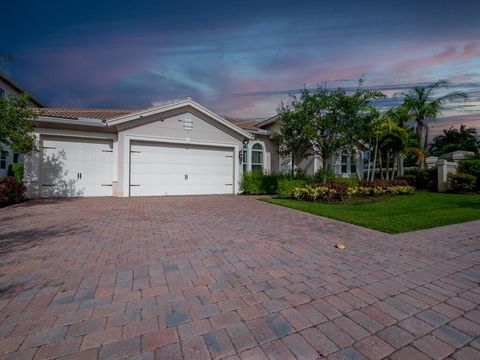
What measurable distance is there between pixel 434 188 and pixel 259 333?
18605mm

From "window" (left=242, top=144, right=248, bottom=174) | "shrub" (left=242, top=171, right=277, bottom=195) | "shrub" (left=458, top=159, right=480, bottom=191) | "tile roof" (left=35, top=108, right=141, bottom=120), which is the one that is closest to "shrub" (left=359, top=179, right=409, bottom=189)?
"shrub" (left=242, top=171, right=277, bottom=195)

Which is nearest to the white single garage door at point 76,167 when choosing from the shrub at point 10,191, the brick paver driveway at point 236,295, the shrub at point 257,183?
Answer: the shrub at point 10,191

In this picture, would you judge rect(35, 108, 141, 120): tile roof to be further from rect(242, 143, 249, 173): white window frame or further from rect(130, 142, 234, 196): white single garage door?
rect(242, 143, 249, 173): white window frame

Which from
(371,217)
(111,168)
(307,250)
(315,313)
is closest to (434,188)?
(371,217)

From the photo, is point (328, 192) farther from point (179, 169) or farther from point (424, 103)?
point (424, 103)

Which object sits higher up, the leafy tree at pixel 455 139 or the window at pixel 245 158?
the leafy tree at pixel 455 139

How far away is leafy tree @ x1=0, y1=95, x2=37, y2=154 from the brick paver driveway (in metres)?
4.38

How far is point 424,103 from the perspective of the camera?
2167 cm

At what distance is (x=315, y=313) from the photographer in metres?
2.14

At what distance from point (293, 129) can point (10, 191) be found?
37.5 feet

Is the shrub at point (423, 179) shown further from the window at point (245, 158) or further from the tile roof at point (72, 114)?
the tile roof at point (72, 114)

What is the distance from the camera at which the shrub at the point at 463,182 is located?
13.9m

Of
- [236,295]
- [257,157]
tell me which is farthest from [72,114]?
[236,295]

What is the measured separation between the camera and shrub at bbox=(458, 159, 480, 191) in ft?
47.4
